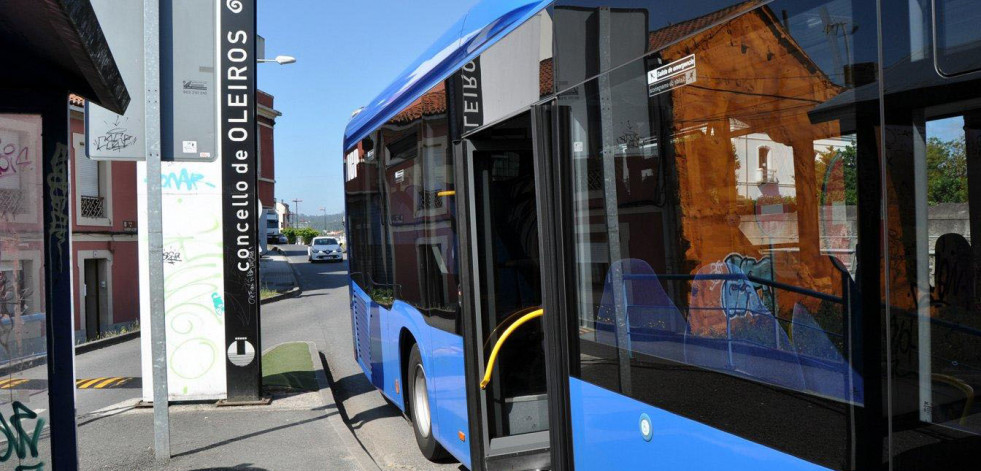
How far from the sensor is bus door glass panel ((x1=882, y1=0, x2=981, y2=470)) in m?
2.08

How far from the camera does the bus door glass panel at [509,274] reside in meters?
5.28

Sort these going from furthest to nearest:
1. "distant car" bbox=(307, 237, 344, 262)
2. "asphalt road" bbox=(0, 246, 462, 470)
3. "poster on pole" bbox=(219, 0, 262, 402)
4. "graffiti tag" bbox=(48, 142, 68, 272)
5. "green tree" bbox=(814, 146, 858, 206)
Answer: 1. "distant car" bbox=(307, 237, 344, 262)
2. "poster on pole" bbox=(219, 0, 262, 402)
3. "asphalt road" bbox=(0, 246, 462, 470)
4. "graffiti tag" bbox=(48, 142, 68, 272)
5. "green tree" bbox=(814, 146, 858, 206)

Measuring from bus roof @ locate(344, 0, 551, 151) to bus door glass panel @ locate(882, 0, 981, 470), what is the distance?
225 cm

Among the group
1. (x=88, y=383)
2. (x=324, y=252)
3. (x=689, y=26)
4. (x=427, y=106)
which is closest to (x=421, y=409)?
(x=427, y=106)

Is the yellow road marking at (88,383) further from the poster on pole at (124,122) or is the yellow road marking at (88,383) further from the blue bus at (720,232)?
the blue bus at (720,232)

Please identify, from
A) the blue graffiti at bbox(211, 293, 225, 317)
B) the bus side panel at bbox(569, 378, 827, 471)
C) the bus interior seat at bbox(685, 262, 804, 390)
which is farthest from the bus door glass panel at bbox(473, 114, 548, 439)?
the blue graffiti at bbox(211, 293, 225, 317)

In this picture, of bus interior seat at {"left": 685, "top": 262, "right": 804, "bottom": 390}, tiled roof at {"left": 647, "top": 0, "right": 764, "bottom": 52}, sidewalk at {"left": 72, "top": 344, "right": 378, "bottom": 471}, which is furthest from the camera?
sidewalk at {"left": 72, "top": 344, "right": 378, "bottom": 471}

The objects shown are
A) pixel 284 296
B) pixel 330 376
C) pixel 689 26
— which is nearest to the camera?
pixel 689 26

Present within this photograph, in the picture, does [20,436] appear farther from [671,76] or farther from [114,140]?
[114,140]

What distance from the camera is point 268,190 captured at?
58781 millimetres

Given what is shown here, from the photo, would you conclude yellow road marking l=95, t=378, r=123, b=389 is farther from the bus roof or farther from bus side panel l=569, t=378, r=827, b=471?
bus side panel l=569, t=378, r=827, b=471

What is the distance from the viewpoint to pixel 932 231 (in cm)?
216

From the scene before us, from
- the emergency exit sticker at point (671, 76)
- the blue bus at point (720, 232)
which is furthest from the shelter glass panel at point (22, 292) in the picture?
the emergency exit sticker at point (671, 76)

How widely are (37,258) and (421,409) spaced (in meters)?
4.02
